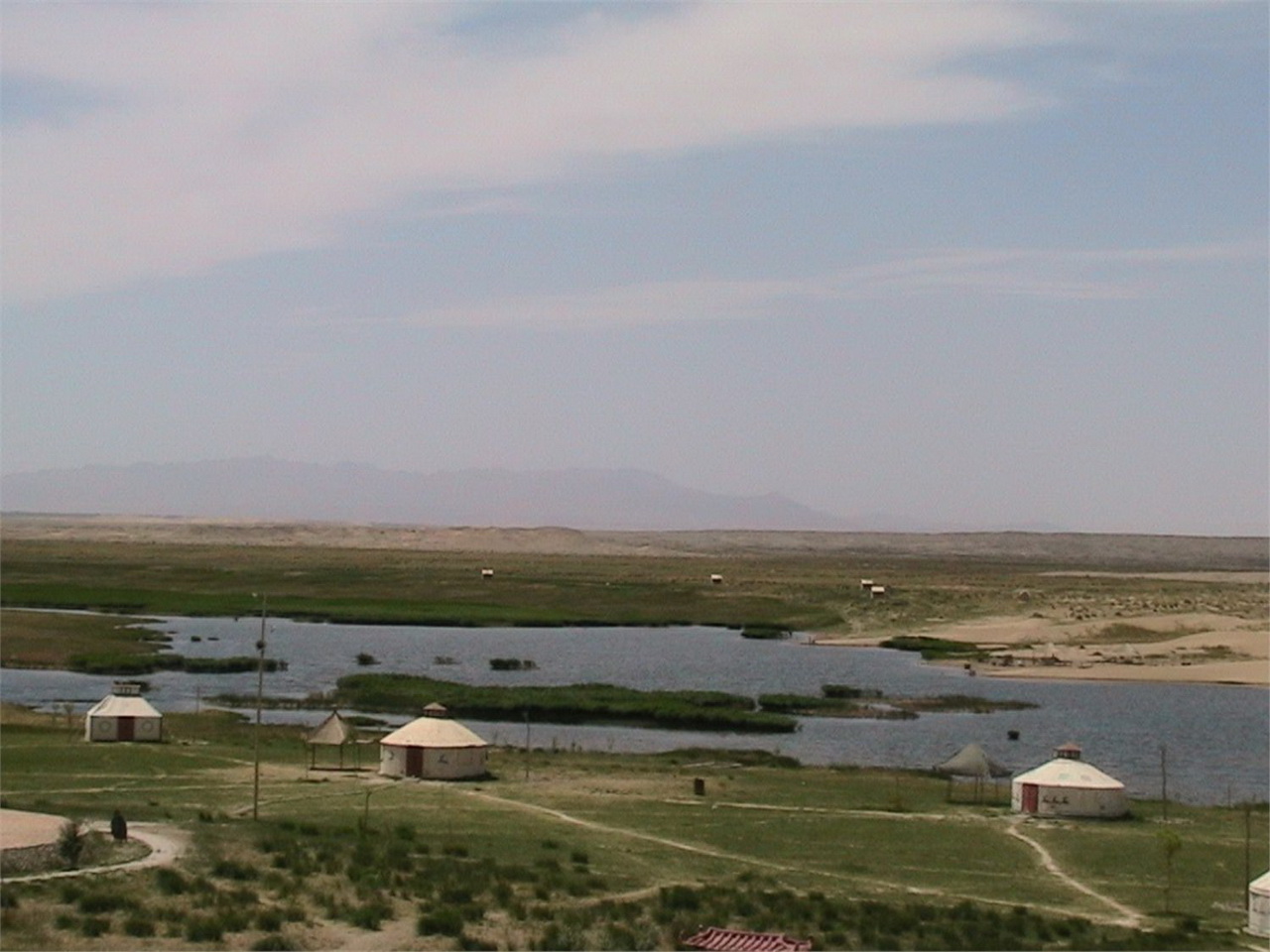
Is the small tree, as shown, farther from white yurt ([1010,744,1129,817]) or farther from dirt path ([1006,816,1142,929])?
white yurt ([1010,744,1129,817])

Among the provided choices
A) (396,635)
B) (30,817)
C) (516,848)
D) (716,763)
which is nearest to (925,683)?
(716,763)

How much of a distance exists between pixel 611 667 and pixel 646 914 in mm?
55766

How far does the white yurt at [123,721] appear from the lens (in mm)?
52906

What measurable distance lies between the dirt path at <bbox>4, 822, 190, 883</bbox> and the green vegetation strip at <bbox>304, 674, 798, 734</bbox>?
104 ft

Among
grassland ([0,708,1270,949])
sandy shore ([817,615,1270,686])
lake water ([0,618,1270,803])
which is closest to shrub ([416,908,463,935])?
grassland ([0,708,1270,949])

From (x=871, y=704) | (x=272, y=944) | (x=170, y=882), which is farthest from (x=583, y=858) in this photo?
(x=871, y=704)

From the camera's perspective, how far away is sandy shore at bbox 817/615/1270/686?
8706cm

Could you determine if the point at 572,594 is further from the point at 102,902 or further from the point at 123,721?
the point at 102,902

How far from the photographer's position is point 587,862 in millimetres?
35312

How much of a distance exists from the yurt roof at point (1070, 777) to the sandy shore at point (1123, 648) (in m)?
40.9

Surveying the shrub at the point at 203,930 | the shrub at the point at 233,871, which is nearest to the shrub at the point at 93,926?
the shrub at the point at 203,930

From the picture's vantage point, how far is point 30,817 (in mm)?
35469

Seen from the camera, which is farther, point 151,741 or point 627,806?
point 151,741

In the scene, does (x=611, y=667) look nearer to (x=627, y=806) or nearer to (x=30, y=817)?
(x=627, y=806)
